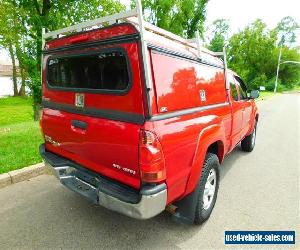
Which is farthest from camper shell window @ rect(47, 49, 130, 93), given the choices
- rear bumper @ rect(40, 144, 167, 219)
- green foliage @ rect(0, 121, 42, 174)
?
green foliage @ rect(0, 121, 42, 174)

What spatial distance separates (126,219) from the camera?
361 cm

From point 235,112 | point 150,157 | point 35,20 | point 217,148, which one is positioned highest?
point 35,20

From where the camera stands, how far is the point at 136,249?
3.05 meters

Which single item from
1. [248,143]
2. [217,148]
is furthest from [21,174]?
[248,143]

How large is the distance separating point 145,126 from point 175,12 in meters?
11.6

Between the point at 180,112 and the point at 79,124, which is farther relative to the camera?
the point at 79,124

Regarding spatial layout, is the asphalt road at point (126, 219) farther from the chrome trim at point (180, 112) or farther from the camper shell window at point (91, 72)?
the camper shell window at point (91, 72)

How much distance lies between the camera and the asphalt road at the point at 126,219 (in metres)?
3.19

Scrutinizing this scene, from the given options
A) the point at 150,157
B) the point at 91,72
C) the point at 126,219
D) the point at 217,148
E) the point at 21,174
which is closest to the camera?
the point at 150,157

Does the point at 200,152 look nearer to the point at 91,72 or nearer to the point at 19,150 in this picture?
the point at 91,72

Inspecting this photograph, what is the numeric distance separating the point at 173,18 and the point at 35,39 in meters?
6.02

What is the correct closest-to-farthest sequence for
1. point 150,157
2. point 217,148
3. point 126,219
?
1. point 150,157
2. point 126,219
3. point 217,148

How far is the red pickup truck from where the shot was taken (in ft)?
8.60

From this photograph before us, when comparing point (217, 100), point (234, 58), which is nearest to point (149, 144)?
point (217, 100)
